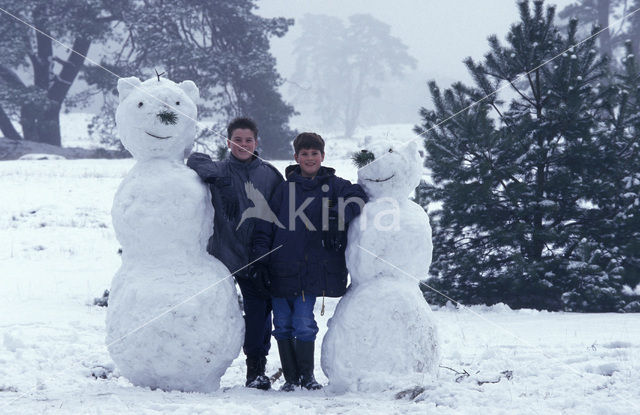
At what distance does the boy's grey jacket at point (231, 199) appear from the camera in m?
4.16

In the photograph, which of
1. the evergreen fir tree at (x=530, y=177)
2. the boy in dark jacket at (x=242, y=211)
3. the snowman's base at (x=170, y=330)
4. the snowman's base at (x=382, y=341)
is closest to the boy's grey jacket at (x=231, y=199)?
the boy in dark jacket at (x=242, y=211)

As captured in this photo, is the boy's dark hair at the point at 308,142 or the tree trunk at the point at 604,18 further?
the tree trunk at the point at 604,18

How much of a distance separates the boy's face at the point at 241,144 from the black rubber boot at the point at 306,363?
138 centimetres

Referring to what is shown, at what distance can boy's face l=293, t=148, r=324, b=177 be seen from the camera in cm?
430

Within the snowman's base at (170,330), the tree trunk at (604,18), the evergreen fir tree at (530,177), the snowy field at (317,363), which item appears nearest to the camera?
the snowy field at (317,363)

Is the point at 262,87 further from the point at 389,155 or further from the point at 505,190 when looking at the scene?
the point at 389,155

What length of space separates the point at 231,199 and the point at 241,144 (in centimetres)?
47

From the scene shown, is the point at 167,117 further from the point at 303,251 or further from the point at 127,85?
the point at 303,251

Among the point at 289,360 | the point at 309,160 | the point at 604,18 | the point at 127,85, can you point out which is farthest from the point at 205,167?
the point at 604,18

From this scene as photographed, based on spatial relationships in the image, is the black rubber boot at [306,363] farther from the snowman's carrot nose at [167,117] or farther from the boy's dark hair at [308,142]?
the snowman's carrot nose at [167,117]

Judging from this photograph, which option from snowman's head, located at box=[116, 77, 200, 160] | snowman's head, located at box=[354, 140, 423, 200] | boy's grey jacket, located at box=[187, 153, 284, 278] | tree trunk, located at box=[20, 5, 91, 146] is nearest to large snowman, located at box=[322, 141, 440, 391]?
snowman's head, located at box=[354, 140, 423, 200]

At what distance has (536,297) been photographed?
7180mm

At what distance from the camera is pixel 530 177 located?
23.6 ft

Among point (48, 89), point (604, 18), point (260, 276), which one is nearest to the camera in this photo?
point (260, 276)
